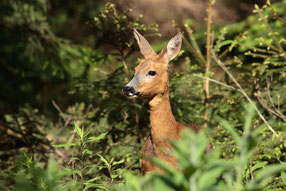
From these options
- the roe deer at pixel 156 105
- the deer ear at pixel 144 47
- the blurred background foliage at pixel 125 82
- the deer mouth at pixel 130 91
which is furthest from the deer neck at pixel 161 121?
the deer ear at pixel 144 47

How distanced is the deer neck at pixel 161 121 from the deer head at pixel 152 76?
0.28 ft

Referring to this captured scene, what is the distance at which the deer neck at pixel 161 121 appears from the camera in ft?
10.8

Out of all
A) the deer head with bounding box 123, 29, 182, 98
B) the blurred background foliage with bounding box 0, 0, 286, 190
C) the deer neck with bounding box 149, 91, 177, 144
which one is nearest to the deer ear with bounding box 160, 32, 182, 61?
the deer head with bounding box 123, 29, 182, 98

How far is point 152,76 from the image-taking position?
344cm

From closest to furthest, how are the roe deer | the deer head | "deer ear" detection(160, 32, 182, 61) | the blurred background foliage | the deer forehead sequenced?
the roe deer < the deer head < the deer forehead < "deer ear" detection(160, 32, 182, 61) < the blurred background foliage

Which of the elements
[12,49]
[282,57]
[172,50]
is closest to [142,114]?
[172,50]

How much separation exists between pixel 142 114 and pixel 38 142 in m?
1.68

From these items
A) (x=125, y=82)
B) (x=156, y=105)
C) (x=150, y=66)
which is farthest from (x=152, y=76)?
(x=125, y=82)

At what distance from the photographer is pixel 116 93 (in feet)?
15.7

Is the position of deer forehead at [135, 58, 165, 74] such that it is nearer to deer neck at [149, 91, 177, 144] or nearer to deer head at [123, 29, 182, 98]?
deer head at [123, 29, 182, 98]

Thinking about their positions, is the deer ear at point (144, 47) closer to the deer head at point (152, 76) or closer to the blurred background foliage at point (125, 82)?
the deer head at point (152, 76)

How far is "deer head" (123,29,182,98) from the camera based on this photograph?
335 centimetres

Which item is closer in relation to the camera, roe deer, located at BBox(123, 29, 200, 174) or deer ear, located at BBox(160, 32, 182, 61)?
roe deer, located at BBox(123, 29, 200, 174)

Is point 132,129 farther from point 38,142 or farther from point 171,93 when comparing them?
point 38,142
